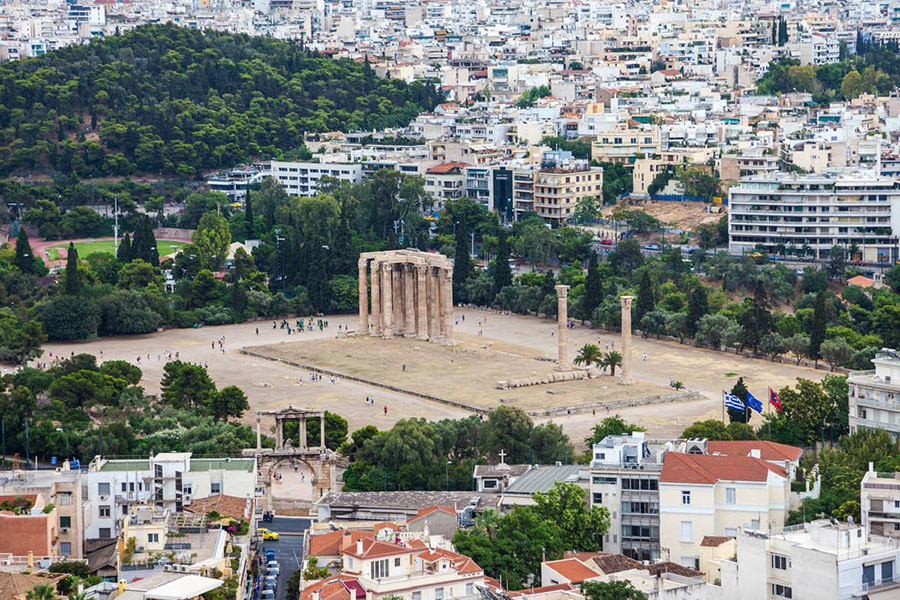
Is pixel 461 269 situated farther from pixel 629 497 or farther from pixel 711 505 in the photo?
pixel 711 505

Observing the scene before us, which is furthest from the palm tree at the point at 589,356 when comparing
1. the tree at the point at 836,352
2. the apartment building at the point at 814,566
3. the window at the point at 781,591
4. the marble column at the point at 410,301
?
the window at the point at 781,591

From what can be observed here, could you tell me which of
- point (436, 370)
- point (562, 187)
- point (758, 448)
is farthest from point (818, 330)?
point (562, 187)

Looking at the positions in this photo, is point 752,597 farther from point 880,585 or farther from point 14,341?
point 14,341

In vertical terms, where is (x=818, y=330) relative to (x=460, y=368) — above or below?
above

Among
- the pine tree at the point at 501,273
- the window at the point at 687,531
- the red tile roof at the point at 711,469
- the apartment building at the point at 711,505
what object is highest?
the red tile roof at the point at 711,469

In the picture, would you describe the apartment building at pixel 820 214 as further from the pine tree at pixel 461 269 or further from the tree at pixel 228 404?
the tree at pixel 228 404
